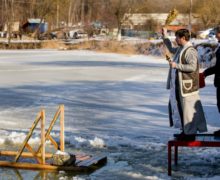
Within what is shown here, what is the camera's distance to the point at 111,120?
11.8 metres

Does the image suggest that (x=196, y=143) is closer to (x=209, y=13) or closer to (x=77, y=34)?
(x=209, y=13)

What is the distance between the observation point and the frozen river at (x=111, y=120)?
765cm

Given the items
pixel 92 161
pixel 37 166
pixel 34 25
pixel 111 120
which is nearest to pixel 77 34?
pixel 34 25

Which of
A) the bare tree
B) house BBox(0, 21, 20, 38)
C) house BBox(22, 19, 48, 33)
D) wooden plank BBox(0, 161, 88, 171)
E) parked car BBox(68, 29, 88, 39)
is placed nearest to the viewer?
wooden plank BBox(0, 161, 88, 171)

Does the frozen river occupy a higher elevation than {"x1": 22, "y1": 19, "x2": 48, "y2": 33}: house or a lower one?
lower

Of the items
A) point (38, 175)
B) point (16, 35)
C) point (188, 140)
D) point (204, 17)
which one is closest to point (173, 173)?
point (188, 140)

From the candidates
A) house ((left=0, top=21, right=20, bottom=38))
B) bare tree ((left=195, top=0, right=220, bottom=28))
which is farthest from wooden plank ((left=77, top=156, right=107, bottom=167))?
bare tree ((left=195, top=0, right=220, bottom=28))

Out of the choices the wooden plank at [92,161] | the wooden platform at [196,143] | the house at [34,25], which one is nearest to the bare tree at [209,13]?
the house at [34,25]

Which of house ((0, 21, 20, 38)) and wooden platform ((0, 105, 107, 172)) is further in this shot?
house ((0, 21, 20, 38))

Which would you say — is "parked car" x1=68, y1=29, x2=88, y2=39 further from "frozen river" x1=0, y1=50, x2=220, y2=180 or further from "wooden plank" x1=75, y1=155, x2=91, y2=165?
"wooden plank" x1=75, y1=155, x2=91, y2=165

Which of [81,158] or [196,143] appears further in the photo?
[81,158]

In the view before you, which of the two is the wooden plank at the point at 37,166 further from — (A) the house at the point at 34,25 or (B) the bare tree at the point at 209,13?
(A) the house at the point at 34,25

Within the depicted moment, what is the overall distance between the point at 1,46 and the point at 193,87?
168ft

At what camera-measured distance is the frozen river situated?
7655 millimetres
